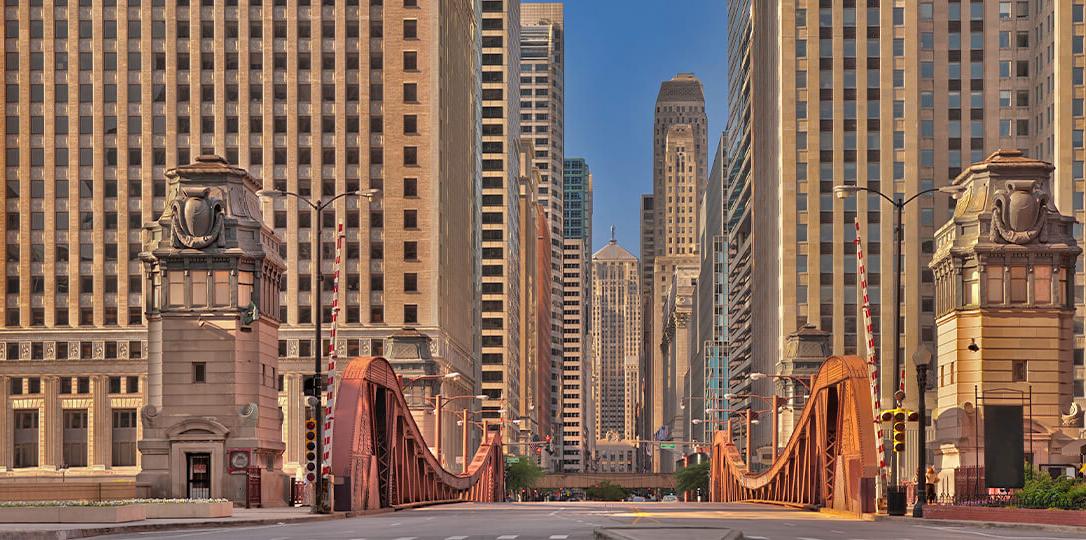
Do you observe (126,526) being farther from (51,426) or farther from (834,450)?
(51,426)

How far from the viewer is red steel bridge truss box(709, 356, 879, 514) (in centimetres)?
5259

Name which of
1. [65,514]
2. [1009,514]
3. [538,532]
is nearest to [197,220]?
[65,514]

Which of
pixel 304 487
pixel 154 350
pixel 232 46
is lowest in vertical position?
pixel 304 487

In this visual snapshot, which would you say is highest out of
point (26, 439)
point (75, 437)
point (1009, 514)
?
point (1009, 514)

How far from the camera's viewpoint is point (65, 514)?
128ft

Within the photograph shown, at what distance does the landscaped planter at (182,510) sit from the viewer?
4381cm

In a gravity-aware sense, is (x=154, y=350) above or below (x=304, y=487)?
above

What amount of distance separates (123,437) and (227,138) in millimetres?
26575

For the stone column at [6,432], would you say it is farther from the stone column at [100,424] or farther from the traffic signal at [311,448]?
the traffic signal at [311,448]

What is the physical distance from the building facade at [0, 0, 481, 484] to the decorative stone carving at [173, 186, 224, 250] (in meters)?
83.0

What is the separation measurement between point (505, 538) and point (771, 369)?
12206cm

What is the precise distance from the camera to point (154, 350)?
57188 millimetres

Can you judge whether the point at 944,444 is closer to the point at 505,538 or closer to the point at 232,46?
the point at 505,538

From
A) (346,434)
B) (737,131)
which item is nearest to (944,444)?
→ (346,434)
